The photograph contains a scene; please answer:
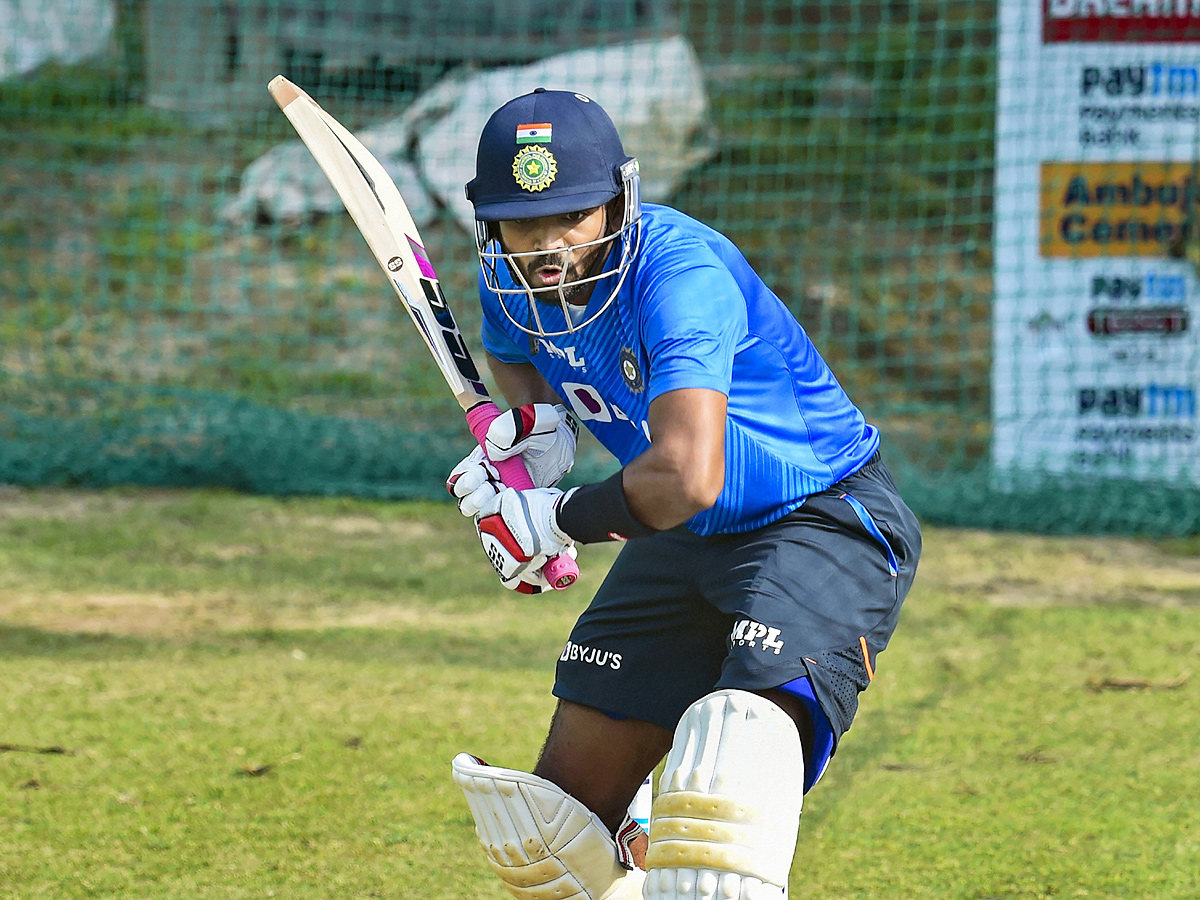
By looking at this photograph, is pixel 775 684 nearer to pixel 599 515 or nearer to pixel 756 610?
pixel 756 610

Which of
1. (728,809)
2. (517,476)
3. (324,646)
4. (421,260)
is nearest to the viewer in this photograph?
(728,809)

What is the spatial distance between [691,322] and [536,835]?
95cm

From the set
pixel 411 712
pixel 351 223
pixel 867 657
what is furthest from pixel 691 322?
pixel 351 223

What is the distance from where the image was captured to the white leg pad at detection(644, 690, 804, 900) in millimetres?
2039

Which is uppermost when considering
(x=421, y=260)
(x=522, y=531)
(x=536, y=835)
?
(x=421, y=260)

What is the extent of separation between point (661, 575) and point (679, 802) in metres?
0.58

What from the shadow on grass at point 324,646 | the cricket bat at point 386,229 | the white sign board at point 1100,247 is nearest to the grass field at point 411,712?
the shadow on grass at point 324,646

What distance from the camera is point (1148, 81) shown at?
20.5 feet

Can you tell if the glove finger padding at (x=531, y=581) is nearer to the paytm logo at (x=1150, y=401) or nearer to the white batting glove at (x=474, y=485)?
the white batting glove at (x=474, y=485)

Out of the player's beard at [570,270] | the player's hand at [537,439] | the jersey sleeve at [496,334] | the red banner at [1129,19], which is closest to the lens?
the player's beard at [570,270]

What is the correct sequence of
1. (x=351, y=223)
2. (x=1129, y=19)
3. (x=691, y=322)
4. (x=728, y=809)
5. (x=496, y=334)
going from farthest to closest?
(x=351, y=223)
(x=1129, y=19)
(x=496, y=334)
(x=691, y=322)
(x=728, y=809)

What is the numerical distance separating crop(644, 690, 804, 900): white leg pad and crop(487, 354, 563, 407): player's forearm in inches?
35.2

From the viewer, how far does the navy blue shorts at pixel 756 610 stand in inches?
88.7

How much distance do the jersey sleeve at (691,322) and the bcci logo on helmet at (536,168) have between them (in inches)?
9.0
